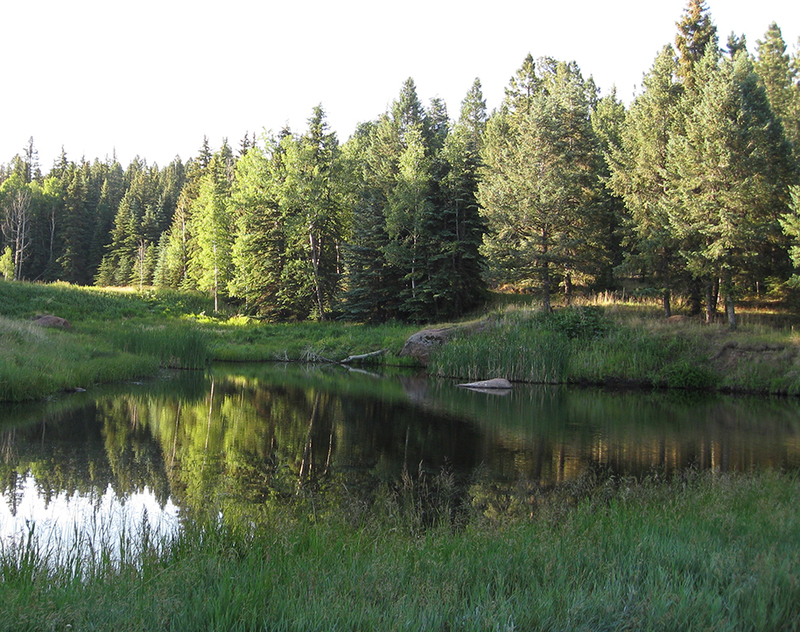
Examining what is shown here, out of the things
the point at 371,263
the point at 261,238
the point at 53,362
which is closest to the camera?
the point at 53,362

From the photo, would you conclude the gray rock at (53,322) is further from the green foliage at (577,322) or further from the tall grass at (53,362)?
the green foliage at (577,322)

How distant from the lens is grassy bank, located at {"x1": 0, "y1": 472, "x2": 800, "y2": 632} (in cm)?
346

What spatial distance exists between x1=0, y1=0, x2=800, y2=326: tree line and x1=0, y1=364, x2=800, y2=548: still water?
32.1ft

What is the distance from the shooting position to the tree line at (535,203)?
84.1 feet

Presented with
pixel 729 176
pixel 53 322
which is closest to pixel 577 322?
pixel 729 176

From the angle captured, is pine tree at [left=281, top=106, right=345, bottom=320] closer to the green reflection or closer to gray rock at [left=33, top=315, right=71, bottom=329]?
gray rock at [left=33, top=315, right=71, bottom=329]

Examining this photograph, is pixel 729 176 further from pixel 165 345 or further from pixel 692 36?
pixel 165 345

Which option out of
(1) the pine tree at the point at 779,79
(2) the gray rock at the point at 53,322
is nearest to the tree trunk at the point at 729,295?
(1) the pine tree at the point at 779,79

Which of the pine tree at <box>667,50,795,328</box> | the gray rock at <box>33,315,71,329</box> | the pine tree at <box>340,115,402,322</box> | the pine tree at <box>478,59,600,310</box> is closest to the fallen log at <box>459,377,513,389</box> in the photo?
the pine tree at <box>478,59,600,310</box>

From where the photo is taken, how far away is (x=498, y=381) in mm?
22422

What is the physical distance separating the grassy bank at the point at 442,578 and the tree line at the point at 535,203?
70.8 feet

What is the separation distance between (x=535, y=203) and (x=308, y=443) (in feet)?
73.7

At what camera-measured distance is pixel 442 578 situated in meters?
4.32

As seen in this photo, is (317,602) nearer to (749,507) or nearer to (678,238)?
(749,507)
